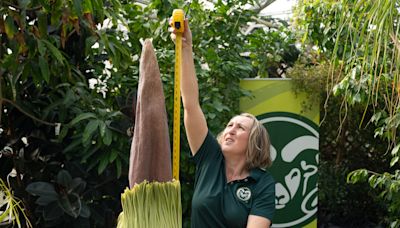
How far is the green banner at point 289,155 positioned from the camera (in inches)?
151

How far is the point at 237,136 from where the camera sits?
6.09 ft

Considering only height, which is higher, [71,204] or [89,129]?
[89,129]

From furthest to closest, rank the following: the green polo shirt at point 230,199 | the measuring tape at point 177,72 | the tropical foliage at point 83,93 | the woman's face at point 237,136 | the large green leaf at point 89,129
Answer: the large green leaf at point 89,129, the tropical foliage at point 83,93, the woman's face at point 237,136, the green polo shirt at point 230,199, the measuring tape at point 177,72

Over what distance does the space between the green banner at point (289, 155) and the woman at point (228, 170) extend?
1915mm

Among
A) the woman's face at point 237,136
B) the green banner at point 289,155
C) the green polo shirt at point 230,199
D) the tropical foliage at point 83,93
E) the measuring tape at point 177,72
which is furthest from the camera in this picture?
the green banner at point 289,155

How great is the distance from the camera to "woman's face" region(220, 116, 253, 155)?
1852mm

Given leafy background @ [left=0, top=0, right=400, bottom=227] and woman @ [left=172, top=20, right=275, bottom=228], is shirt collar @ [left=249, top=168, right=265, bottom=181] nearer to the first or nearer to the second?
woman @ [left=172, top=20, right=275, bottom=228]

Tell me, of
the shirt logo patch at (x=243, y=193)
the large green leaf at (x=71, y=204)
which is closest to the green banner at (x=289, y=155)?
the large green leaf at (x=71, y=204)

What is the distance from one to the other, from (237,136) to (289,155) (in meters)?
2.05

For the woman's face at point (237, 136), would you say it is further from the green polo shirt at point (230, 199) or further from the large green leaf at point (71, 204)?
the large green leaf at point (71, 204)

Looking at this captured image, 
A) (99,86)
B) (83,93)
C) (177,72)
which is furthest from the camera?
(99,86)

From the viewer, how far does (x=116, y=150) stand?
2863 millimetres

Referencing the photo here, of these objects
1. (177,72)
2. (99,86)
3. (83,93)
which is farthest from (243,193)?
(99,86)

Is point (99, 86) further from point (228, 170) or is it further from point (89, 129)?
point (228, 170)
